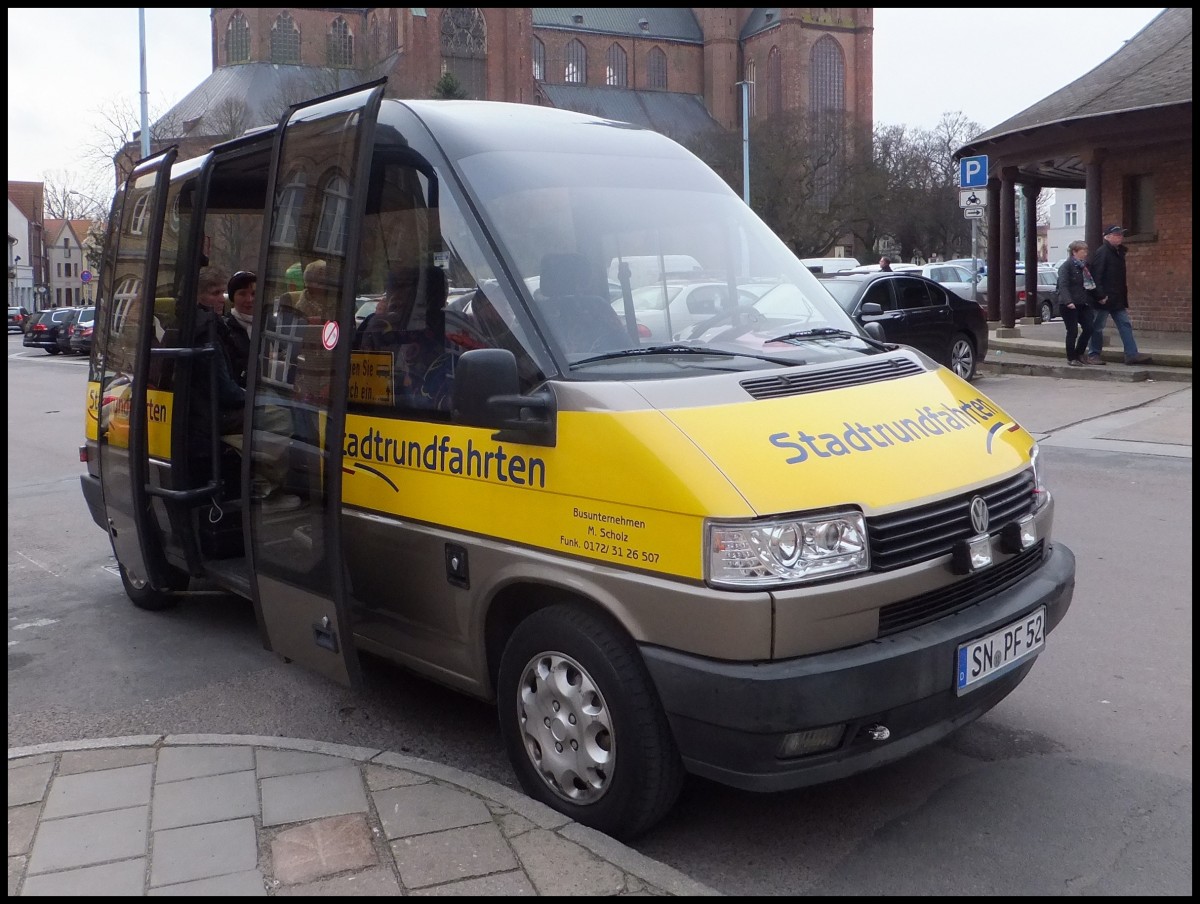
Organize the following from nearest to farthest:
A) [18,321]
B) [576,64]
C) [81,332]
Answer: [81,332], [18,321], [576,64]

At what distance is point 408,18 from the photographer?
230 feet

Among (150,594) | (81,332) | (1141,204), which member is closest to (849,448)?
(150,594)

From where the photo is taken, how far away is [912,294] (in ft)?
53.5

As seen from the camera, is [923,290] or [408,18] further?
[408,18]

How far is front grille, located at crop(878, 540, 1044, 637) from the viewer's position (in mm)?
3502

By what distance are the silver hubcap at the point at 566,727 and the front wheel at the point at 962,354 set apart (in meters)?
14.0

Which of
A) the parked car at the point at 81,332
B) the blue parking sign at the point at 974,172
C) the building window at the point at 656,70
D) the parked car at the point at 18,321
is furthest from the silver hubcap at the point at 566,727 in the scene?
the building window at the point at 656,70

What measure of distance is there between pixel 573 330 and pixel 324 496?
1128 mm

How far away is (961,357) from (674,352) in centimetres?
1384

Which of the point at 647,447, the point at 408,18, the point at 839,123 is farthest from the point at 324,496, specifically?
the point at 408,18

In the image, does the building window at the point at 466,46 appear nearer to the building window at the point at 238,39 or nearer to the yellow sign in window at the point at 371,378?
the building window at the point at 238,39

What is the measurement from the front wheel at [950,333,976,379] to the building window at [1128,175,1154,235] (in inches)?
252

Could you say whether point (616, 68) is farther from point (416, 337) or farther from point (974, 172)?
point (416, 337)

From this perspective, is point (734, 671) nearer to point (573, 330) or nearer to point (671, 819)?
point (671, 819)
